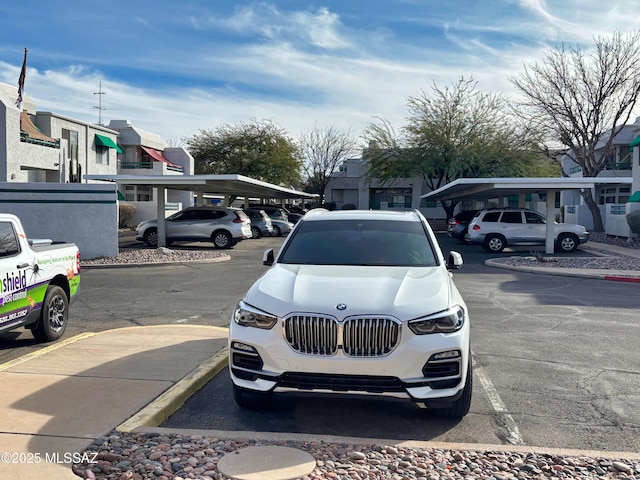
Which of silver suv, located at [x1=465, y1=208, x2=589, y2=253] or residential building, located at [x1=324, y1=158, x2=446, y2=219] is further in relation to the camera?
residential building, located at [x1=324, y1=158, x2=446, y2=219]

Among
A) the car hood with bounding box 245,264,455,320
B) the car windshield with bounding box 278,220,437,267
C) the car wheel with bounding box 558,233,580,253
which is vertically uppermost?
the car windshield with bounding box 278,220,437,267

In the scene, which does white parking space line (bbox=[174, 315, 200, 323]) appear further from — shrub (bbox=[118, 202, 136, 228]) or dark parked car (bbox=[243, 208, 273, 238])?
shrub (bbox=[118, 202, 136, 228])

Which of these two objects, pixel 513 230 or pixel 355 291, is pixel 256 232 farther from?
pixel 355 291

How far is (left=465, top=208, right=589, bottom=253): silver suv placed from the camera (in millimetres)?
23391

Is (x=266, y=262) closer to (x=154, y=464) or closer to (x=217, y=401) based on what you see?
(x=217, y=401)

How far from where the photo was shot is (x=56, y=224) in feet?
60.4

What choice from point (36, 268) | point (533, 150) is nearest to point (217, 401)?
point (36, 268)

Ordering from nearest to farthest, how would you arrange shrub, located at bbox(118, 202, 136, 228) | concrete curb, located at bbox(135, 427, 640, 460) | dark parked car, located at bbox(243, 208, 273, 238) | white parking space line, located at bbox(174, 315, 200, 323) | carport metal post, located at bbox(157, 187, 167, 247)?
concrete curb, located at bbox(135, 427, 640, 460), white parking space line, located at bbox(174, 315, 200, 323), carport metal post, located at bbox(157, 187, 167, 247), dark parked car, located at bbox(243, 208, 273, 238), shrub, located at bbox(118, 202, 136, 228)

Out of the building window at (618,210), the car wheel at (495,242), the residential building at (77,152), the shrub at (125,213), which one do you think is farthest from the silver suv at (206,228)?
the building window at (618,210)

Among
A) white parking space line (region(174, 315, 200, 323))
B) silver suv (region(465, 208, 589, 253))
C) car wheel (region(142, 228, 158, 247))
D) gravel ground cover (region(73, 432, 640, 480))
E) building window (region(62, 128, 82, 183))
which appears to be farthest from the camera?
building window (region(62, 128, 82, 183))

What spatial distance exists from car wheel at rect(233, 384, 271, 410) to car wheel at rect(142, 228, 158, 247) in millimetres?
20336

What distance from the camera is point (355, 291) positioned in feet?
17.0

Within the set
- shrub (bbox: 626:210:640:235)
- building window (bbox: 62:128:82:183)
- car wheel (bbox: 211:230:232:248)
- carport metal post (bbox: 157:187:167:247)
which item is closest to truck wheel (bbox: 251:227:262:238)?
car wheel (bbox: 211:230:232:248)

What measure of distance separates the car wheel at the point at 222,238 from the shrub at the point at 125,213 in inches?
532
